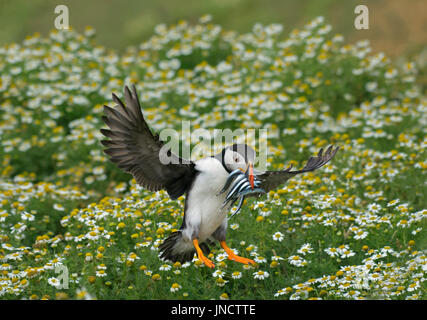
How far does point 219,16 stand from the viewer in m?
10.2

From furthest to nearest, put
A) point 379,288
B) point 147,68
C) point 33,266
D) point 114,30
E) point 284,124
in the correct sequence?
point 114,30 → point 147,68 → point 284,124 → point 33,266 → point 379,288

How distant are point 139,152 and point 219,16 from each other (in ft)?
23.7

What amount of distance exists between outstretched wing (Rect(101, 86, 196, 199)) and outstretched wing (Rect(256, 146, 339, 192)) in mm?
462

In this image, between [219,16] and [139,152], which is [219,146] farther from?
[219,16]

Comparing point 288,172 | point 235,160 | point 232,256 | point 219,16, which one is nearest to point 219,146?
point 232,256

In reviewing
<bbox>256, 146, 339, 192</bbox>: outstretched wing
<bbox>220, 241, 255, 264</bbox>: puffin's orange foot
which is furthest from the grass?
<bbox>256, 146, 339, 192</bbox>: outstretched wing

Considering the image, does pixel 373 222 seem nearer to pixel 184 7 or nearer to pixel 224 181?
pixel 224 181

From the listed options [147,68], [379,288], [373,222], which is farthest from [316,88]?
[379,288]

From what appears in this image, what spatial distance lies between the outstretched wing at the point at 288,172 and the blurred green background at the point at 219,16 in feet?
17.0

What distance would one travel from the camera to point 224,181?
128 inches

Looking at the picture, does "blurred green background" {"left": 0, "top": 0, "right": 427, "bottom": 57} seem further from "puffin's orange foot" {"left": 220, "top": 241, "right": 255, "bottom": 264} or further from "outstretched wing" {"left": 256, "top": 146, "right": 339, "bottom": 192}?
"puffin's orange foot" {"left": 220, "top": 241, "right": 255, "bottom": 264}

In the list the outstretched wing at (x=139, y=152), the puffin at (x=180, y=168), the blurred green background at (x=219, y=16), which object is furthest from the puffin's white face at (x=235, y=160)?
the blurred green background at (x=219, y=16)

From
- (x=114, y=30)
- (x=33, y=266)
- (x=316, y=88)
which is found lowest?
(x=33, y=266)
